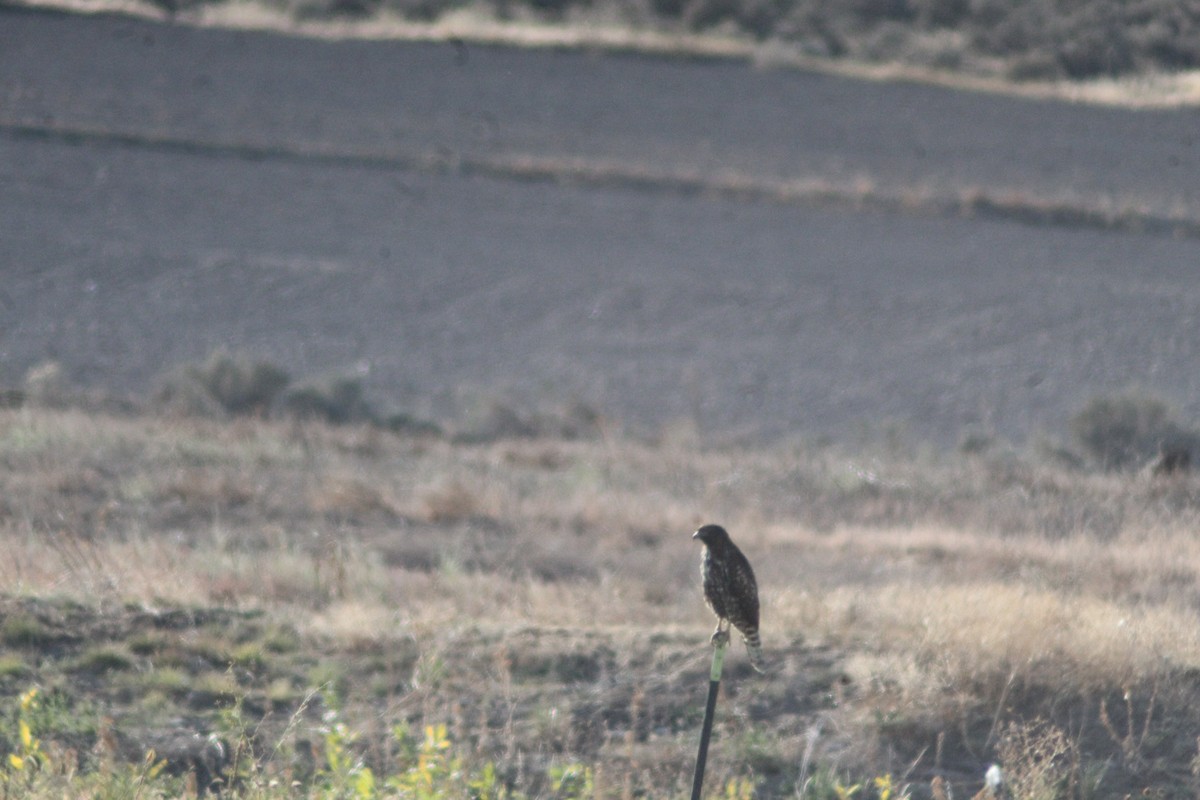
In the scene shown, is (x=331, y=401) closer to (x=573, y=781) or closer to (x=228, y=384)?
(x=228, y=384)

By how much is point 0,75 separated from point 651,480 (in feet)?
72.5

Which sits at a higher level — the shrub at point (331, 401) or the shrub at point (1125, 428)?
the shrub at point (1125, 428)

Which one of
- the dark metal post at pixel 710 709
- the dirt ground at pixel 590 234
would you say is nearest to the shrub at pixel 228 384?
the dirt ground at pixel 590 234

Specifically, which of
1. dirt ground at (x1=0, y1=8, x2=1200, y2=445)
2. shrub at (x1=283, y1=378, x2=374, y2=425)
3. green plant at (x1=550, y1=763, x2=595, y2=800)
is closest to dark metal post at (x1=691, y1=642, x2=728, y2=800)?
green plant at (x1=550, y1=763, x2=595, y2=800)

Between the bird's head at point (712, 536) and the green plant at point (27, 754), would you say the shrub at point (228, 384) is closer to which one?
the green plant at point (27, 754)

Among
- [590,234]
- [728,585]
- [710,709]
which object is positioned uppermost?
[728,585]

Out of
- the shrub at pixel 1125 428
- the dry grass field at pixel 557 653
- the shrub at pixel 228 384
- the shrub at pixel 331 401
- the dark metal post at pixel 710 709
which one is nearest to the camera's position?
the dark metal post at pixel 710 709

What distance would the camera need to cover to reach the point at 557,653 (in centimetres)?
709

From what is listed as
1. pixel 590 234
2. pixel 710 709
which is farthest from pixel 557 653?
pixel 590 234

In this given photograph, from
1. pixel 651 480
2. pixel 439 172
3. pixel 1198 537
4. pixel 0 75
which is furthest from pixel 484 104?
pixel 1198 537

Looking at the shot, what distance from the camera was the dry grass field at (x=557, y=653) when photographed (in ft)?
19.3


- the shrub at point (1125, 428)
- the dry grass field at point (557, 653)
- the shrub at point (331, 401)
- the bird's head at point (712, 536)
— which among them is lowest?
the shrub at point (331, 401)

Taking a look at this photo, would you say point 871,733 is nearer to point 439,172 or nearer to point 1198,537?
point 1198,537

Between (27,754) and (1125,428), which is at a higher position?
(27,754)
